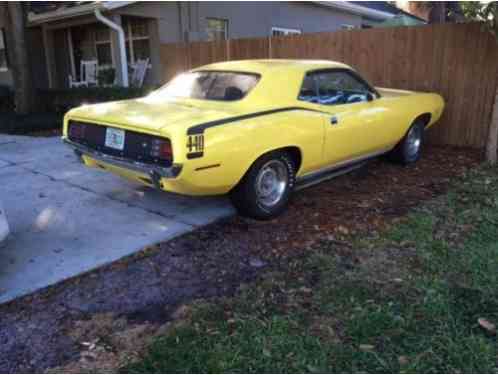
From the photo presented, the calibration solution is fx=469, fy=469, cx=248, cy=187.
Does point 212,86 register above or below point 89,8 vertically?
below

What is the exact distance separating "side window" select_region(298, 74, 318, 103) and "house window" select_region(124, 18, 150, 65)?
903 centimetres

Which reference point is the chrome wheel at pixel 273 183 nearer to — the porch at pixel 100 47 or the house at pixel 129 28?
the house at pixel 129 28

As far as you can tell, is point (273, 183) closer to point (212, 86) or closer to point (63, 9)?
point (212, 86)

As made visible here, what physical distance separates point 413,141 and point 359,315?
450cm

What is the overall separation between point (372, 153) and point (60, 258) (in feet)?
13.0

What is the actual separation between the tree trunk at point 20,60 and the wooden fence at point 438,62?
6783 mm

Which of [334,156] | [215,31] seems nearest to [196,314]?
[334,156]

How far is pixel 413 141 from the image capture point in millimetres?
6941

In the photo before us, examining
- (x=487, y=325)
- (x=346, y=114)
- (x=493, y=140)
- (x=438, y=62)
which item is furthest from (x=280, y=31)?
(x=487, y=325)

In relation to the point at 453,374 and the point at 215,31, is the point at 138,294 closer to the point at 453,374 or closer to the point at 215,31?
the point at 453,374

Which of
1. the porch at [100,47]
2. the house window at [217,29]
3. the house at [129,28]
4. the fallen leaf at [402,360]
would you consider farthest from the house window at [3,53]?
the fallen leaf at [402,360]

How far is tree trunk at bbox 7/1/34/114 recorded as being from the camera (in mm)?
11180

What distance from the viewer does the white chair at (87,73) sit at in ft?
45.7

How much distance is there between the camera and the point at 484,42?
7270 mm
